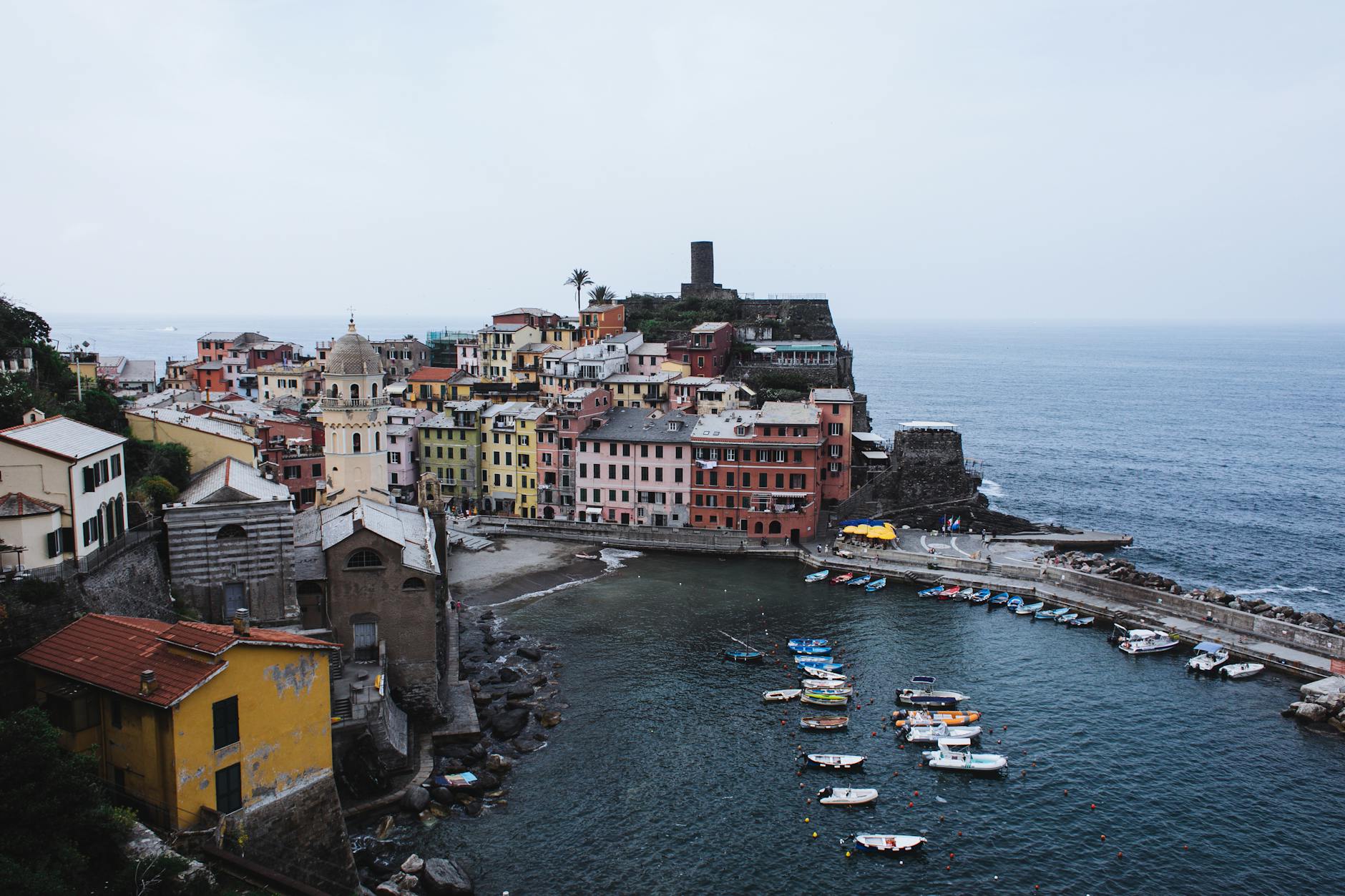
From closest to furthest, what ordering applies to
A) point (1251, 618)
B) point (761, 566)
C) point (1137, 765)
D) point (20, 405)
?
point (1137, 765) < point (20, 405) < point (1251, 618) < point (761, 566)

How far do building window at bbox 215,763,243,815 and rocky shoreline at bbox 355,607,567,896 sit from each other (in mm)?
6793

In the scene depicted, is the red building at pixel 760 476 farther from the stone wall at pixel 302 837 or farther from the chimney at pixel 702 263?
the chimney at pixel 702 263

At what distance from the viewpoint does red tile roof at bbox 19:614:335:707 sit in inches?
1030

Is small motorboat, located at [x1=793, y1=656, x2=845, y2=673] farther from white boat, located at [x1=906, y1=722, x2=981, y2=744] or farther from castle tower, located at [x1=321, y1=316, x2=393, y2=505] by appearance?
castle tower, located at [x1=321, y1=316, x2=393, y2=505]

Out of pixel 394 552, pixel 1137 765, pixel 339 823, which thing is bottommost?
pixel 1137 765

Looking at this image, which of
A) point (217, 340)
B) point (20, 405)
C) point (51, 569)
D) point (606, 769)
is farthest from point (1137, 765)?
point (217, 340)

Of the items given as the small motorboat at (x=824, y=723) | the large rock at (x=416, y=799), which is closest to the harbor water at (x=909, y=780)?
the small motorboat at (x=824, y=723)

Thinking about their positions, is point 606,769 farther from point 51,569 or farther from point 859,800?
point 51,569

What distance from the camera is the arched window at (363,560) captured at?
43.2m

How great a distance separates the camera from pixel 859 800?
→ 39.7 metres

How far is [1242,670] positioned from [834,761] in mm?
26024

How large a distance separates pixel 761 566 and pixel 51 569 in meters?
50.6

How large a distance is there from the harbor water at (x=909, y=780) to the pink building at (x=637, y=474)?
22.8 m

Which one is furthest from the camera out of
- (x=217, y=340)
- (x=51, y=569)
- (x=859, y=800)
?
(x=217, y=340)
